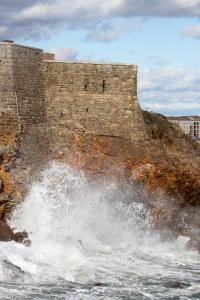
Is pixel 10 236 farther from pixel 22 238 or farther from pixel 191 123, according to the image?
pixel 191 123

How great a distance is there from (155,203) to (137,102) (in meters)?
4.50

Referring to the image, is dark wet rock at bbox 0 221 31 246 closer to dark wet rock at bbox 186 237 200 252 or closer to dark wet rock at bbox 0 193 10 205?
dark wet rock at bbox 0 193 10 205

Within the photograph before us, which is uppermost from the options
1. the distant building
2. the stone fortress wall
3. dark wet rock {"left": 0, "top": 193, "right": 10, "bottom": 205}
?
the distant building

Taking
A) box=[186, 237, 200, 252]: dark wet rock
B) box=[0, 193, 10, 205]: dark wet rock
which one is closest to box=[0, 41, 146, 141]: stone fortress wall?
box=[0, 193, 10, 205]: dark wet rock

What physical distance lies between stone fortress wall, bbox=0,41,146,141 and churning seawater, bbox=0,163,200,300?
2.43 metres

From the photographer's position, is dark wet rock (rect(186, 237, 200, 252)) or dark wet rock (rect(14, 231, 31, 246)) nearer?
dark wet rock (rect(14, 231, 31, 246))

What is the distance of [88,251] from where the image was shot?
924 inches

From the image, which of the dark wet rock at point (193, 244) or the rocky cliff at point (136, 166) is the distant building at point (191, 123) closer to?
the rocky cliff at point (136, 166)

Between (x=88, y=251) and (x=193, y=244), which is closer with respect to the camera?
(x=88, y=251)

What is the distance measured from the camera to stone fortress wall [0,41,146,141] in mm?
27594

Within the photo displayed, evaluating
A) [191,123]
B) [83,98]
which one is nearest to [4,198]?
[83,98]

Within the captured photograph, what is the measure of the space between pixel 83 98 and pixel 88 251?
24.2 ft

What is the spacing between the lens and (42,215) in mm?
24594

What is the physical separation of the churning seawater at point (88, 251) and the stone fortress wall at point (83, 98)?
2428 mm
